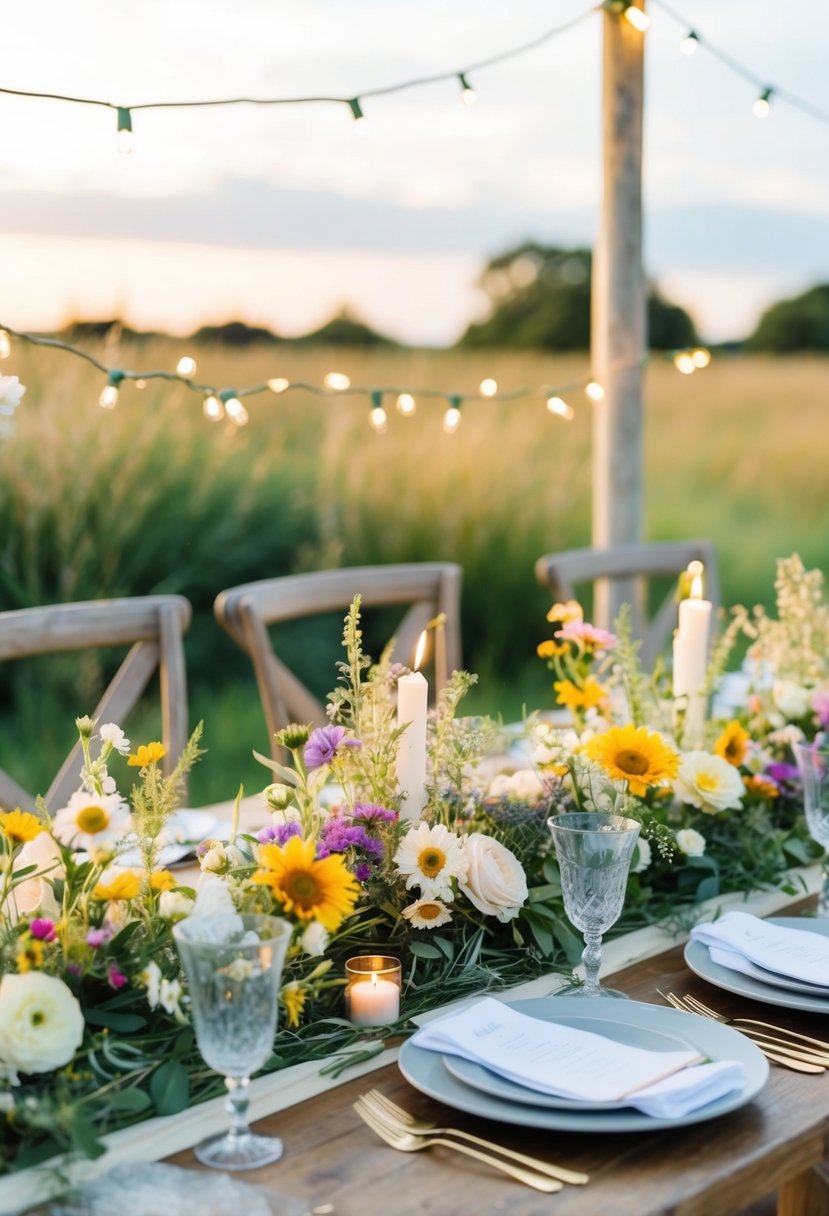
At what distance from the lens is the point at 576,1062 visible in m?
1.06

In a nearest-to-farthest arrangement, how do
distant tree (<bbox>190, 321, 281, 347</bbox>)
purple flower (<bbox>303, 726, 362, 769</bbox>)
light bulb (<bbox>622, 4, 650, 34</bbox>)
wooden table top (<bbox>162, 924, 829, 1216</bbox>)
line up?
wooden table top (<bbox>162, 924, 829, 1216</bbox>) → purple flower (<bbox>303, 726, 362, 769</bbox>) → light bulb (<bbox>622, 4, 650, 34</bbox>) → distant tree (<bbox>190, 321, 281, 347</bbox>)

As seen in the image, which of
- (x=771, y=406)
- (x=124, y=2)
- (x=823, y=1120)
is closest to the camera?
(x=823, y=1120)

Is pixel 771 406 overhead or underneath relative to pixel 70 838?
overhead

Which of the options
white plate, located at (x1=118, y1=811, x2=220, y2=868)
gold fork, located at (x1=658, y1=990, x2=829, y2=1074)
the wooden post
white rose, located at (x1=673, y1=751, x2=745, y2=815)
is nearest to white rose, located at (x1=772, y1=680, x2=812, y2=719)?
white rose, located at (x1=673, y1=751, x2=745, y2=815)

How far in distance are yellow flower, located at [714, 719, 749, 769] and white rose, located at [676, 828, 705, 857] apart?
0.50ft

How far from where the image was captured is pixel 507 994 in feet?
4.15

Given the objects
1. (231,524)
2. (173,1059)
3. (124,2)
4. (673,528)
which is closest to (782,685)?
(173,1059)

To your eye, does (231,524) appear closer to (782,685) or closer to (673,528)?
(673,528)

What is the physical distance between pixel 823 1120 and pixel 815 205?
17.6 feet

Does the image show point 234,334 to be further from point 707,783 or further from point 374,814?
point 374,814

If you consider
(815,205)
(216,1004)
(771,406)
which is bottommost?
(216,1004)

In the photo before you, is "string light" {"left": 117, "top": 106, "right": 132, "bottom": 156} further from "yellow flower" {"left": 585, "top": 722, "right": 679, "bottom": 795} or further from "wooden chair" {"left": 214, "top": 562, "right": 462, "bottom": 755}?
"yellow flower" {"left": 585, "top": 722, "right": 679, "bottom": 795}

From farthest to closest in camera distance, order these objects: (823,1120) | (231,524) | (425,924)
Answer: (231,524)
(425,924)
(823,1120)

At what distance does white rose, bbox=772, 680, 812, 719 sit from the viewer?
183cm
